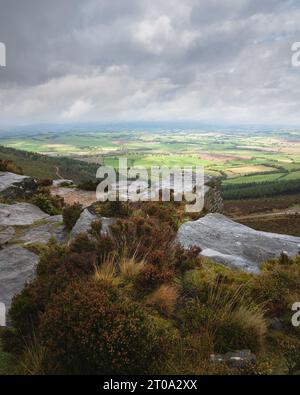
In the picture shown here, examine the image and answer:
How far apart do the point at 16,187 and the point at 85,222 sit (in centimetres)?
903

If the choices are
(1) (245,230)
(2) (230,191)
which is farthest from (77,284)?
(2) (230,191)

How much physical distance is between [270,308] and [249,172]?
17587 centimetres

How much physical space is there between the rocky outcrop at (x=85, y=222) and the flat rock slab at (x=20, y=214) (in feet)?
9.72

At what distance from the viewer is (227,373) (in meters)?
5.67

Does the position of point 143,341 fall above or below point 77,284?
below

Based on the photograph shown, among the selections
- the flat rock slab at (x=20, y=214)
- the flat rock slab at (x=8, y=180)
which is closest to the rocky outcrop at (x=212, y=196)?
the flat rock slab at (x=20, y=214)

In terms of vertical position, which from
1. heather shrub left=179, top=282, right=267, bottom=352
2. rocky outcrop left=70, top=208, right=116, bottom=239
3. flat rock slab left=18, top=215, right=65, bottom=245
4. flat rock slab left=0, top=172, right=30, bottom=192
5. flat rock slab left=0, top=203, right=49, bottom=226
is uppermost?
flat rock slab left=0, top=172, right=30, bottom=192

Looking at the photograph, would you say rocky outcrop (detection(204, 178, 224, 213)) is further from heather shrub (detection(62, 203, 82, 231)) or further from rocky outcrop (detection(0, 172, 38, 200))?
rocky outcrop (detection(0, 172, 38, 200))

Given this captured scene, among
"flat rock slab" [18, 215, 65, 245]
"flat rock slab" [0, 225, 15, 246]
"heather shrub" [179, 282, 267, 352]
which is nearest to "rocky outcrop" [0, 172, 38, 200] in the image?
"flat rock slab" [18, 215, 65, 245]

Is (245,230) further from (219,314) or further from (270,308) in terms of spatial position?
(219,314)

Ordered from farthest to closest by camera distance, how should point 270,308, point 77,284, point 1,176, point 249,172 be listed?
point 249,172, point 1,176, point 270,308, point 77,284

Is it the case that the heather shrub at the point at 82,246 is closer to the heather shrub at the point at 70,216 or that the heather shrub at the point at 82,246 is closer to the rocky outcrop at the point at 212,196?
the heather shrub at the point at 70,216

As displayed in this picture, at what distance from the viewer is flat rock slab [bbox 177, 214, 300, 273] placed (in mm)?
9703

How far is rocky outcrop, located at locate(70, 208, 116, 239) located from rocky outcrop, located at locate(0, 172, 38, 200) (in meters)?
7.72
